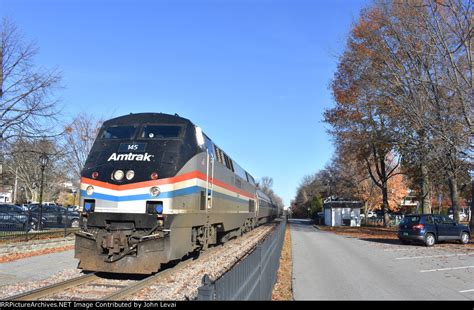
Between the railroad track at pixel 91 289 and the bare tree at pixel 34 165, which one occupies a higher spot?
the bare tree at pixel 34 165

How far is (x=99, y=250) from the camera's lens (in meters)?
9.30

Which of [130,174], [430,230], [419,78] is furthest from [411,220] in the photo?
[130,174]

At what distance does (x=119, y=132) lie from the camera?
11211 millimetres

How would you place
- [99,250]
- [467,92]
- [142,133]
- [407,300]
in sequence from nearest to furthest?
[407,300] → [99,250] → [142,133] → [467,92]

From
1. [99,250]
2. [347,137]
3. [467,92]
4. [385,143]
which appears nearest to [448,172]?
[385,143]

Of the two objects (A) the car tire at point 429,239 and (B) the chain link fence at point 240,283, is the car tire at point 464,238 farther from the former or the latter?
(B) the chain link fence at point 240,283

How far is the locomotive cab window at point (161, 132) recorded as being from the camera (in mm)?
10906

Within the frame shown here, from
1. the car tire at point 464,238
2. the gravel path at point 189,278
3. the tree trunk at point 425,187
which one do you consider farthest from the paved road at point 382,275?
the tree trunk at point 425,187

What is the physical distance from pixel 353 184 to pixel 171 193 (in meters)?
46.5

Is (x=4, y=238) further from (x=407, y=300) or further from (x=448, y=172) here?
(x=448, y=172)

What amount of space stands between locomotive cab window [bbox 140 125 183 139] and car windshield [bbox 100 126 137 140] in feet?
1.10

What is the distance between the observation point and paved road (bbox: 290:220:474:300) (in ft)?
27.0

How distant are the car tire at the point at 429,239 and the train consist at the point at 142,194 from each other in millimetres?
12753

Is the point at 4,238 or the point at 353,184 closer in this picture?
the point at 4,238
